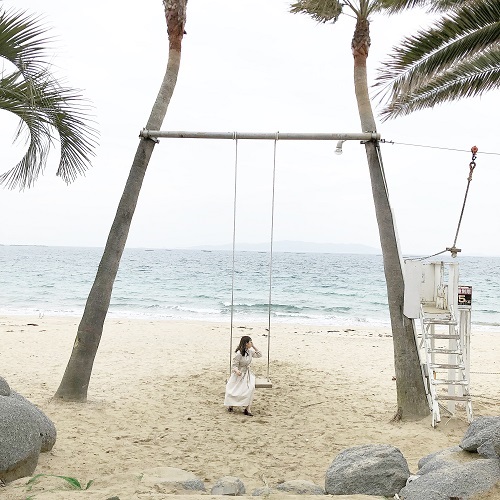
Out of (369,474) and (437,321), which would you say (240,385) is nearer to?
(437,321)

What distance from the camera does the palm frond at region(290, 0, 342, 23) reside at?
318 inches

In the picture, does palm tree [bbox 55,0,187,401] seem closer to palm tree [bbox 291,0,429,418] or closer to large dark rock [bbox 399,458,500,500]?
palm tree [bbox 291,0,429,418]

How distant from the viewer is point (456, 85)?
7.55 meters

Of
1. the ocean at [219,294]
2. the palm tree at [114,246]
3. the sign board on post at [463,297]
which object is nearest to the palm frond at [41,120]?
the palm tree at [114,246]

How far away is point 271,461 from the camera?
623 cm

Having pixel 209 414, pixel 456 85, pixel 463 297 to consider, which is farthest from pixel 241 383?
pixel 456 85

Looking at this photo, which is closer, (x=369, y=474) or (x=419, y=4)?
(x=369, y=474)

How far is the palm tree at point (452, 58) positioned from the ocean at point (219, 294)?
16692 mm

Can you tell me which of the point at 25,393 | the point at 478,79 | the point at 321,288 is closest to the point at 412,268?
the point at 478,79

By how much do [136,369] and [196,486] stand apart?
6384 mm

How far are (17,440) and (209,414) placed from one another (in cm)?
345

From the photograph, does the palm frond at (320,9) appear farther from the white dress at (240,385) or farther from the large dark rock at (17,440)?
the large dark rock at (17,440)

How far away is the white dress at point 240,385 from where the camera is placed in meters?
8.03

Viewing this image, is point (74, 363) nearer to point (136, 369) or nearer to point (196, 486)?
point (136, 369)
